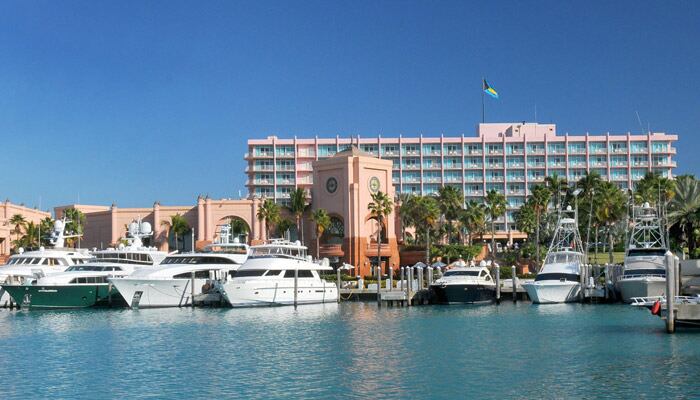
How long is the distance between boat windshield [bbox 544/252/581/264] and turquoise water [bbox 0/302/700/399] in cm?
1140

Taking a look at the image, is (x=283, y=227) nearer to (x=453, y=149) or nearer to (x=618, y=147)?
(x=453, y=149)

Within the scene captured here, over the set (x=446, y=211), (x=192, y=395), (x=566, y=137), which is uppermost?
(x=566, y=137)

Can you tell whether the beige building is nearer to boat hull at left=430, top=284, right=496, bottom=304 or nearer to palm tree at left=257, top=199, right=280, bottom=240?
palm tree at left=257, top=199, right=280, bottom=240

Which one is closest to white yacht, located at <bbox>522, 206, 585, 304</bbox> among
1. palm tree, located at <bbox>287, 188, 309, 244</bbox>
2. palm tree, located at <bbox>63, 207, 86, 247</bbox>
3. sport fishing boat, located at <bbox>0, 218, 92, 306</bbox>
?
sport fishing boat, located at <bbox>0, 218, 92, 306</bbox>

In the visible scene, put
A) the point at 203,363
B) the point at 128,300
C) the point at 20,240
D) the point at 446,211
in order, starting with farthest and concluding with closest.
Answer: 1. the point at 446,211
2. the point at 20,240
3. the point at 128,300
4. the point at 203,363

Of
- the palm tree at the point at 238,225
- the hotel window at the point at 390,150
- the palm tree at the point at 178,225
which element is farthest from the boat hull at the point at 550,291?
the hotel window at the point at 390,150

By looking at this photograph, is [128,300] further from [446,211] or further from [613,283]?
[446,211]

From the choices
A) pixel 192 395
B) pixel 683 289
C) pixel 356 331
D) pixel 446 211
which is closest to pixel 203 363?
pixel 192 395

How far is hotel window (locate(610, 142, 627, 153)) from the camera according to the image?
152 meters

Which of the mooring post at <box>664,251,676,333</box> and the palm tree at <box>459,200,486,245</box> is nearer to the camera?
the mooring post at <box>664,251,676,333</box>

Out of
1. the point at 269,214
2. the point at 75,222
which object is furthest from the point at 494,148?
the point at 75,222

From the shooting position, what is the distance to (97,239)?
104 metres

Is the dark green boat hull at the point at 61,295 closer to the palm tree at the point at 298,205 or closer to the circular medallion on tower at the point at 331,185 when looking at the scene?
the palm tree at the point at 298,205

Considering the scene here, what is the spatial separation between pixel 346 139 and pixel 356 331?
104826mm
